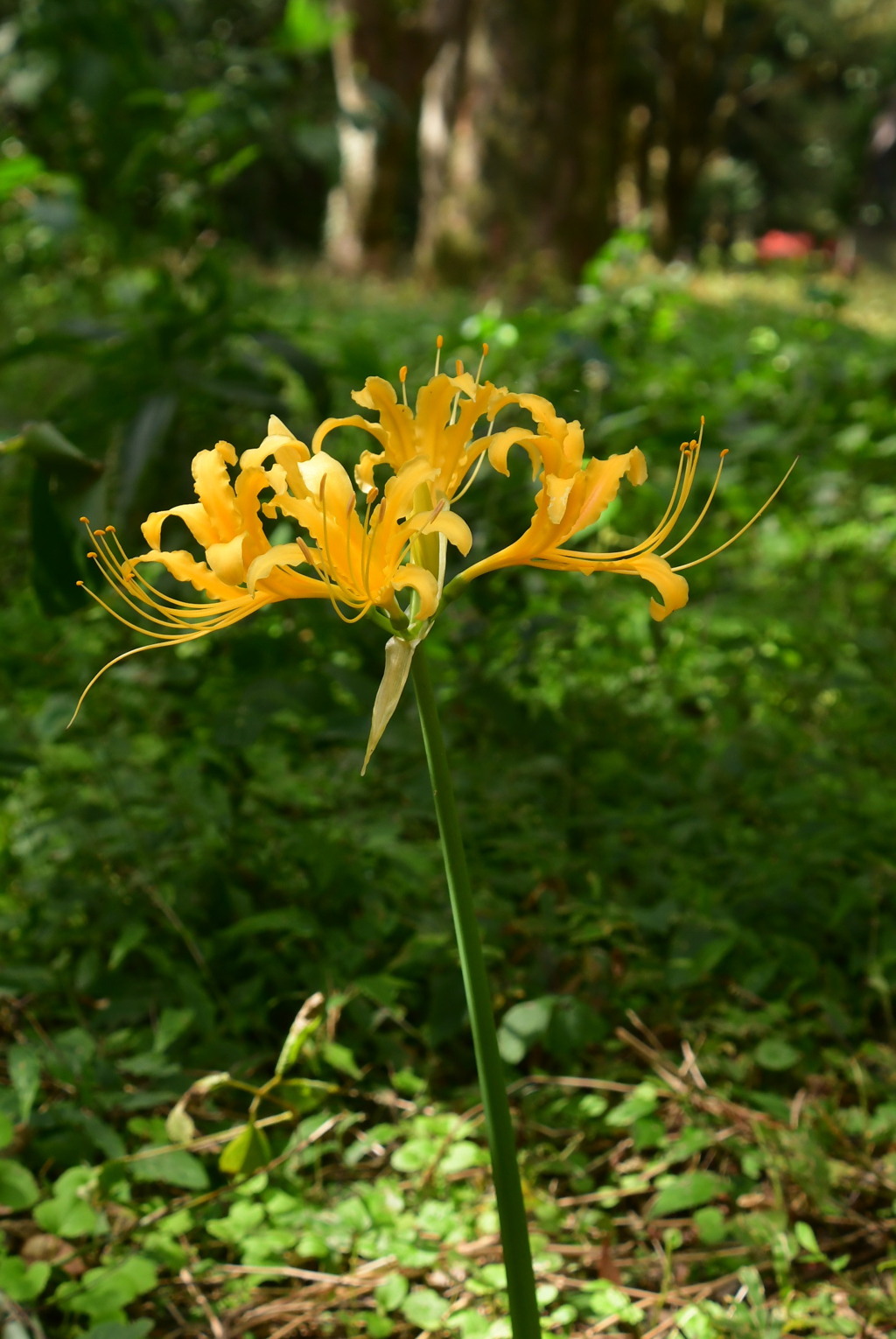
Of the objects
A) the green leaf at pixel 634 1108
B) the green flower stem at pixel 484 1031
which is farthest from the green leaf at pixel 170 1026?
the green flower stem at pixel 484 1031

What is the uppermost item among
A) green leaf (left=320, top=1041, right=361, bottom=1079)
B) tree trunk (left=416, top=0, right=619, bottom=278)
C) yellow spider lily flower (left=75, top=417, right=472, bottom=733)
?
tree trunk (left=416, top=0, right=619, bottom=278)

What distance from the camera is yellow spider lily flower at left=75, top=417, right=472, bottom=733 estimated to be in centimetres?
67

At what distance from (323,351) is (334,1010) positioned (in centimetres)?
299

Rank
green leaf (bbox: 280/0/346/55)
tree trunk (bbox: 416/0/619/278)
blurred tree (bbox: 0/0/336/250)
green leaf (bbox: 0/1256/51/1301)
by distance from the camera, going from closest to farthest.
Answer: green leaf (bbox: 0/1256/51/1301), blurred tree (bbox: 0/0/336/250), green leaf (bbox: 280/0/346/55), tree trunk (bbox: 416/0/619/278)

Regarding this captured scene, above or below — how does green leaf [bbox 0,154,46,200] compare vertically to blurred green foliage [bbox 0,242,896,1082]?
above

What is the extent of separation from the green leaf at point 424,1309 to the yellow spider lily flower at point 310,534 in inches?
29.0

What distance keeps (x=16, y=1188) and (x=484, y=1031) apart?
2.01 feet

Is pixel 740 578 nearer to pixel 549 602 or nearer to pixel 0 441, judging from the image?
pixel 549 602

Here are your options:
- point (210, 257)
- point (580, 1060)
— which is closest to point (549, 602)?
point (580, 1060)

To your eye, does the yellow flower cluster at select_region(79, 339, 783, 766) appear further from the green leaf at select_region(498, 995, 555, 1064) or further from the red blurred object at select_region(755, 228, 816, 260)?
the red blurred object at select_region(755, 228, 816, 260)

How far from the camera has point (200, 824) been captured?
1.59 m

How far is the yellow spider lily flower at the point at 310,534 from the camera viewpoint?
2.21ft

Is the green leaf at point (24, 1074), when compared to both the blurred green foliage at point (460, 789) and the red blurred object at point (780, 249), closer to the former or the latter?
the blurred green foliage at point (460, 789)

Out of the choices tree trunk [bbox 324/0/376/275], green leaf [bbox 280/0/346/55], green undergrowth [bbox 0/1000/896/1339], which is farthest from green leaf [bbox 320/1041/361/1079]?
tree trunk [bbox 324/0/376/275]
